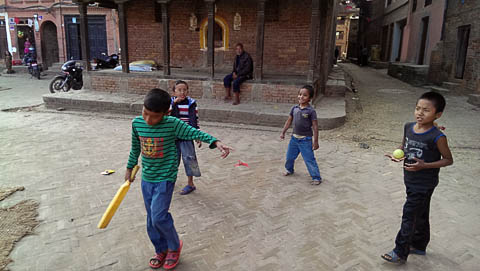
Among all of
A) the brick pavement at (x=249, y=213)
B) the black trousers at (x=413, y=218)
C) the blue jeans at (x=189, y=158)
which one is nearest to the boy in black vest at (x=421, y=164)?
the black trousers at (x=413, y=218)

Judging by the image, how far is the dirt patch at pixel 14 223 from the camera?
10.2 feet

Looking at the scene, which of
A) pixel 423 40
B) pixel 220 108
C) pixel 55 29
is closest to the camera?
pixel 220 108

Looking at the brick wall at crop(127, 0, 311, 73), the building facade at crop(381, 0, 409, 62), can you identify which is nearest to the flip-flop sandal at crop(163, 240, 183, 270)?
the brick wall at crop(127, 0, 311, 73)

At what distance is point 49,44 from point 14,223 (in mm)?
24701

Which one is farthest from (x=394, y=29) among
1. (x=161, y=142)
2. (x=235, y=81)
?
(x=161, y=142)

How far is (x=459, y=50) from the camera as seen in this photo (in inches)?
528

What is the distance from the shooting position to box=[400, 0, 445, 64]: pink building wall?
50.3 feet

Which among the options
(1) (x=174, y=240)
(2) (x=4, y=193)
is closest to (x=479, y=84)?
(1) (x=174, y=240)

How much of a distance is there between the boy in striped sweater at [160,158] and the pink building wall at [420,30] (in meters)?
15.9

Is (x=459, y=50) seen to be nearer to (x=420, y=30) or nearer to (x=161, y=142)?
(x=420, y=30)

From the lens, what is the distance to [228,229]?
351 centimetres

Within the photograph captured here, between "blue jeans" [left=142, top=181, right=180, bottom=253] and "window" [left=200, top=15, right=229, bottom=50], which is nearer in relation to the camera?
"blue jeans" [left=142, top=181, right=180, bottom=253]

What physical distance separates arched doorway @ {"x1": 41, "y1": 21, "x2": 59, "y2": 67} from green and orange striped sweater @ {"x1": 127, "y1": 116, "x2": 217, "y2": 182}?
82.5ft

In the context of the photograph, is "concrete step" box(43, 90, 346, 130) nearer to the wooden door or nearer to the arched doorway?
the wooden door
